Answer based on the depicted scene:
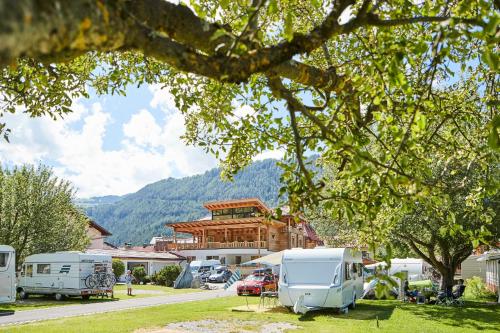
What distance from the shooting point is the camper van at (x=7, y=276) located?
2117 cm

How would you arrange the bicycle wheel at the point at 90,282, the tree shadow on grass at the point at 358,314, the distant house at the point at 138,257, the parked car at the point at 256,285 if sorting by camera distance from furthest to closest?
1. the distant house at the point at 138,257
2. the parked car at the point at 256,285
3. the bicycle wheel at the point at 90,282
4. the tree shadow on grass at the point at 358,314

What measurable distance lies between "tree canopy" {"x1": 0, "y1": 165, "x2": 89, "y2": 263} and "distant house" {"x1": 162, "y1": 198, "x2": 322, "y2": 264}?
90.0 ft

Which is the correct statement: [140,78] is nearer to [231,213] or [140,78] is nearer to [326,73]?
[326,73]

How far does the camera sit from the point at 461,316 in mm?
18750

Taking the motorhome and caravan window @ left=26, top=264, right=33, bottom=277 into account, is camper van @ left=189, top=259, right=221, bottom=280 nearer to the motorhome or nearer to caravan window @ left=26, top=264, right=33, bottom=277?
the motorhome

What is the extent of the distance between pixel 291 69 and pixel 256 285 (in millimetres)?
27127

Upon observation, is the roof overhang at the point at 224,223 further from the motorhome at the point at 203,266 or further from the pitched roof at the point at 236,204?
the motorhome at the point at 203,266

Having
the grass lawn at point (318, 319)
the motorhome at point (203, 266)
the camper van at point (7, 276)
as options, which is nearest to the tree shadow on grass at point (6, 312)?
the camper van at point (7, 276)

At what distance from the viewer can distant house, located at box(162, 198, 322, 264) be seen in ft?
185

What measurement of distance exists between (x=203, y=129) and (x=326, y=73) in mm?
4031

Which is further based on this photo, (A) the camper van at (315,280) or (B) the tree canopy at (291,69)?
(A) the camper van at (315,280)

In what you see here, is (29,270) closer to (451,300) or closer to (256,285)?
(256,285)

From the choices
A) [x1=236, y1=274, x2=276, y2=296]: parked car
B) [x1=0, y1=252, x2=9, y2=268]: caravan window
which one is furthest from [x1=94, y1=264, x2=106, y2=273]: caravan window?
[x1=236, y1=274, x2=276, y2=296]: parked car

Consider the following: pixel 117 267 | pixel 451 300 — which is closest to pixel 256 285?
pixel 451 300
